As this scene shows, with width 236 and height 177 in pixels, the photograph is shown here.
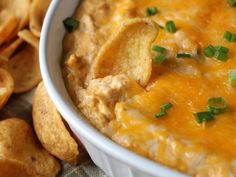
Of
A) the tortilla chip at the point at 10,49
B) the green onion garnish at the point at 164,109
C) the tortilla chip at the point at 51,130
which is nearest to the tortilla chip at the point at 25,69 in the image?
the tortilla chip at the point at 10,49

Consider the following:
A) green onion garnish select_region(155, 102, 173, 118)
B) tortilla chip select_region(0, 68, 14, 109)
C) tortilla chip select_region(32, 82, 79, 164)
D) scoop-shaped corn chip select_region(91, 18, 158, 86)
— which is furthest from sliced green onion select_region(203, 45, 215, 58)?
tortilla chip select_region(0, 68, 14, 109)

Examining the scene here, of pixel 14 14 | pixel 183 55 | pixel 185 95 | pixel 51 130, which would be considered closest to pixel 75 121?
pixel 51 130

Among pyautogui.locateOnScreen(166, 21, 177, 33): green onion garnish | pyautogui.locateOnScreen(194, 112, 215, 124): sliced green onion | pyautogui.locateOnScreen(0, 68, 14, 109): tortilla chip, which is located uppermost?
pyautogui.locateOnScreen(166, 21, 177, 33): green onion garnish

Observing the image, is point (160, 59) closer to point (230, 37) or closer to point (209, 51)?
point (209, 51)

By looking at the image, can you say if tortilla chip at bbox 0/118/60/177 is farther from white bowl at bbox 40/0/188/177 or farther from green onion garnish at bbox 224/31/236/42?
green onion garnish at bbox 224/31/236/42

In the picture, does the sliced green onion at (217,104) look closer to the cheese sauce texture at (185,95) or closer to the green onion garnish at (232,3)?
the cheese sauce texture at (185,95)

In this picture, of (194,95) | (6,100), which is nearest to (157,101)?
(194,95)
